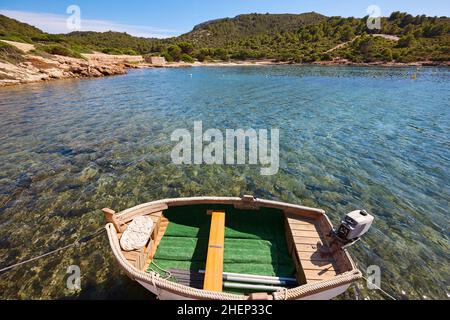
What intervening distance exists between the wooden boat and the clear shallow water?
1688mm

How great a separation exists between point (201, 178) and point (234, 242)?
21.1 ft

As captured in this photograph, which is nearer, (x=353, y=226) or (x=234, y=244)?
(x=353, y=226)

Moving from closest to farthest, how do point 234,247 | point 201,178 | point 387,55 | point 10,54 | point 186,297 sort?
point 186,297 → point 234,247 → point 201,178 → point 10,54 → point 387,55

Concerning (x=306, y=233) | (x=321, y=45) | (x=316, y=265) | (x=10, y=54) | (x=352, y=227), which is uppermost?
(x=321, y=45)

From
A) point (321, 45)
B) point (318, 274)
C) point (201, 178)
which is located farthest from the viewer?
point (321, 45)

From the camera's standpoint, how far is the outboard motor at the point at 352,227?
6383mm

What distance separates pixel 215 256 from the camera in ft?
22.4

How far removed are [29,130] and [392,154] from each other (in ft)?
104

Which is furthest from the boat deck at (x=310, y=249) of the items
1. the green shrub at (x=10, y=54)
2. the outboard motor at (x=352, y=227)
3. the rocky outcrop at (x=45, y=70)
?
the green shrub at (x=10, y=54)

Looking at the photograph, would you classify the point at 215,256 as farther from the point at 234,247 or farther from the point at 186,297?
the point at 186,297

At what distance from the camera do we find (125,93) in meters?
41.2

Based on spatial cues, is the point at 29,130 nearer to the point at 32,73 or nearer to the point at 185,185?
the point at 185,185

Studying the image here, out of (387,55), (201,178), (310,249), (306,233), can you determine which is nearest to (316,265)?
(310,249)
